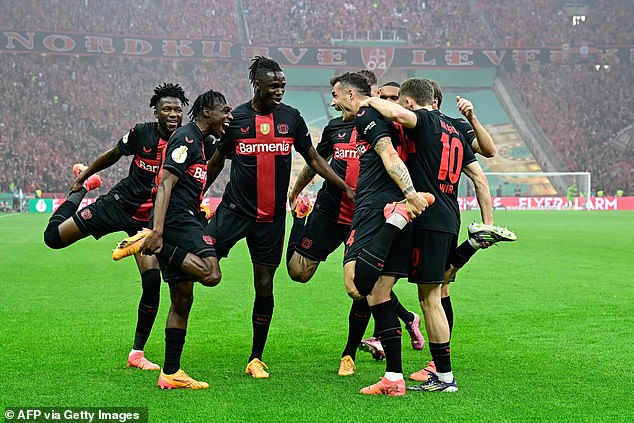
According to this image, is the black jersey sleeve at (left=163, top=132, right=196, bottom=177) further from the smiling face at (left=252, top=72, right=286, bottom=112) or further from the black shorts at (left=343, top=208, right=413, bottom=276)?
the black shorts at (left=343, top=208, right=413, bottom=276)

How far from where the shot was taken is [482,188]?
23.7ft

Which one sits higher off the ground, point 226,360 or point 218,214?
point 218,214

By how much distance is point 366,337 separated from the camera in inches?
331

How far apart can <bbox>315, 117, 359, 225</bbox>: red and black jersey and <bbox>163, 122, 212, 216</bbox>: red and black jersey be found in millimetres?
1429

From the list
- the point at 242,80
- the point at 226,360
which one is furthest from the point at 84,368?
the point at 242,80

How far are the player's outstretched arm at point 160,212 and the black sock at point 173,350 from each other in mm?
630

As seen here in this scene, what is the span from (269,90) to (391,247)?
1.82m

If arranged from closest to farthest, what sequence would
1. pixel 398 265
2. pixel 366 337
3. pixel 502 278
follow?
pixel 398 265 < pixel 366 337 < pixel 502 278

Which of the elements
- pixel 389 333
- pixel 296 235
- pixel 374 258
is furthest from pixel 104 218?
pixel 389 333

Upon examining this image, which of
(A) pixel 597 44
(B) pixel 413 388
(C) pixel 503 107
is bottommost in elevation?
(B) pixel 413 388

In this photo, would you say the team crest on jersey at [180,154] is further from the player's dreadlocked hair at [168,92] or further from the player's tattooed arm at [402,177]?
the player's tattooed arm at [402,177]

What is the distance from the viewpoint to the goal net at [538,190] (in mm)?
49438

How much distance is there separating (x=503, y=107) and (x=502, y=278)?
47750 mm

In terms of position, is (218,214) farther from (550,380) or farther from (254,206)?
(550,380)
